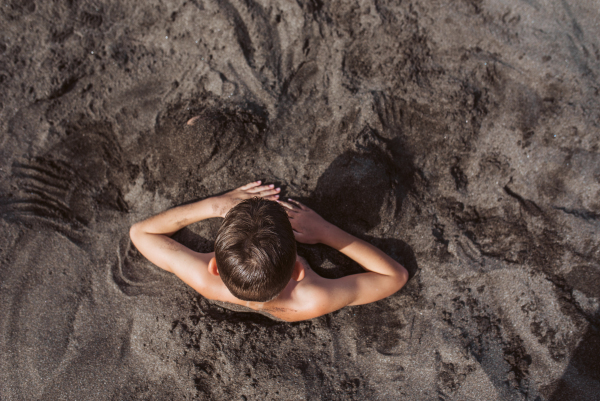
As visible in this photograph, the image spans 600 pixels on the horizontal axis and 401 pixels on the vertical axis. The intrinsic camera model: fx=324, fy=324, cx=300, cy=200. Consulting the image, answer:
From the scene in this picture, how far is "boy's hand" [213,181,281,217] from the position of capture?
7.35 feet

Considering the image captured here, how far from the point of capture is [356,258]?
2.20 metres

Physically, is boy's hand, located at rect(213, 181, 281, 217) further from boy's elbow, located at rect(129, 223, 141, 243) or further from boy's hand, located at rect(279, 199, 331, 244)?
boy's elbow, located at rect(129, 223, 141, 243)

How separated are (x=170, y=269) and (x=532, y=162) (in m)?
2.70

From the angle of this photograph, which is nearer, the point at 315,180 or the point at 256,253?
the point at 256,253

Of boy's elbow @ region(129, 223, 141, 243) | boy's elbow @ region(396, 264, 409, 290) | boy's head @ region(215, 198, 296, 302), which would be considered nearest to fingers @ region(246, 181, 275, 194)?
boy's head @ region(215, 198, 296, 302)

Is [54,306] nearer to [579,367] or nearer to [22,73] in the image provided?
[22,73]

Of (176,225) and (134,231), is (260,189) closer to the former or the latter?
(176,225)

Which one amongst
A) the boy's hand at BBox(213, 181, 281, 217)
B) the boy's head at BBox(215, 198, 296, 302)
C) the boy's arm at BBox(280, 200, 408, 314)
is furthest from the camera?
the boy's hand at BBox(213, 181, 281, 217)

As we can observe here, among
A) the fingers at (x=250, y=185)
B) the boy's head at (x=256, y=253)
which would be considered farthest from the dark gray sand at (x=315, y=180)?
the boy's head at (x=256, y=253)

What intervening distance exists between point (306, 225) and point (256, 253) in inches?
29.6

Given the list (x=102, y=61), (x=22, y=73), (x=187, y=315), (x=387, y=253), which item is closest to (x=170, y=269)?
(x=187, y=315)

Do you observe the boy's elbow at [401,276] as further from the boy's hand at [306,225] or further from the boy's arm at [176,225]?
the boy's arm at [176,225]

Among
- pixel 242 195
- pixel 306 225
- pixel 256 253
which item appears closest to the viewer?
pixel 256 253

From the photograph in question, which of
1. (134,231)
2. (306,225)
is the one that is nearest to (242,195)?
(306,225)
